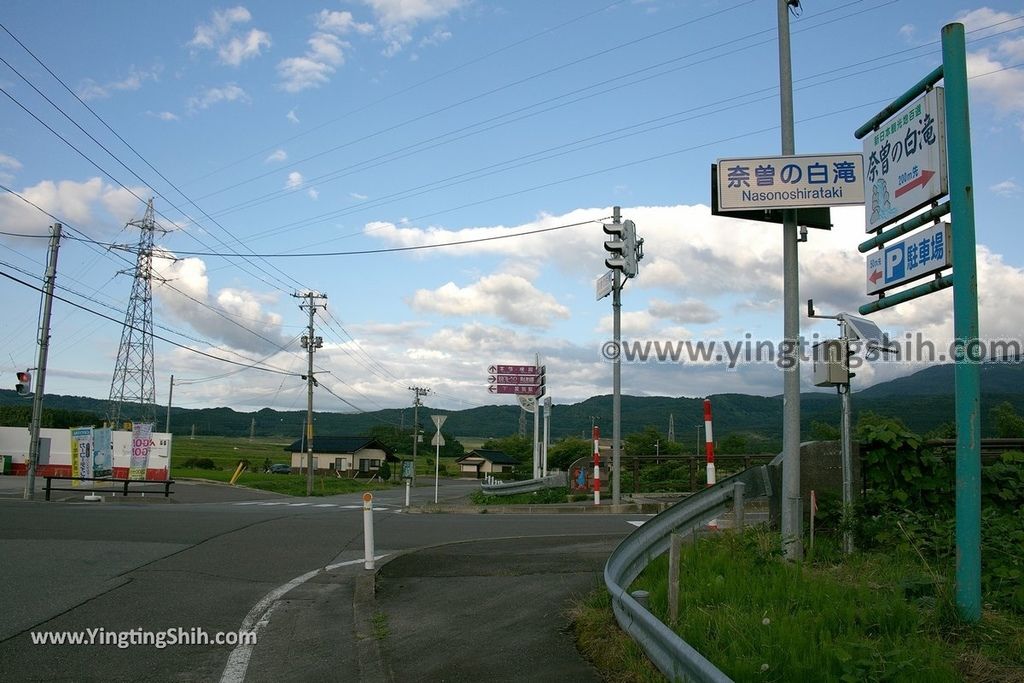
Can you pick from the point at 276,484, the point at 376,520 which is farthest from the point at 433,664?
the point at 276,484

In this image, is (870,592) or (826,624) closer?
(826,624)

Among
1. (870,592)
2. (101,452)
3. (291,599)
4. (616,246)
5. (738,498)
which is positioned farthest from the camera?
(101,452)

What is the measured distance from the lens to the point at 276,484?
5388 cm

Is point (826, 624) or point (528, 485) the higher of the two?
point (826, 624)

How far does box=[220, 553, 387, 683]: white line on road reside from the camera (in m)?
5.89

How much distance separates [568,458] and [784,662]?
60.1 meters

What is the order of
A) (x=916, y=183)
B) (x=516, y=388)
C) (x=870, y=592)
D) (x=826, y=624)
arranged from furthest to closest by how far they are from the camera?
1. (x=516, y=388)
2. (x=916, y=183)
3. (x=870, y=592)
4. (x=826, y=624)

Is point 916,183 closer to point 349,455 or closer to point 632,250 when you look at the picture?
point 632,250

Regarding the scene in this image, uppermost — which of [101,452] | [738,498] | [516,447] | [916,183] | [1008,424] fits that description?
[916,183]

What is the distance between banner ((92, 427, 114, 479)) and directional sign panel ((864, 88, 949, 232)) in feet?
106

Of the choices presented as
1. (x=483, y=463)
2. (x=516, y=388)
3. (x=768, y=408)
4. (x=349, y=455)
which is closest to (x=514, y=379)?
(x=516, y=388)

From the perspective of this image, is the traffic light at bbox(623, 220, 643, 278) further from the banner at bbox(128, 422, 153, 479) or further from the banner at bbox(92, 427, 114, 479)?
the banner at bbox(128, 422, 153, 479)

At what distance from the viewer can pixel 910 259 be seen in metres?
6.23

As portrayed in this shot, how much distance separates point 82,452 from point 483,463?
246 ft
